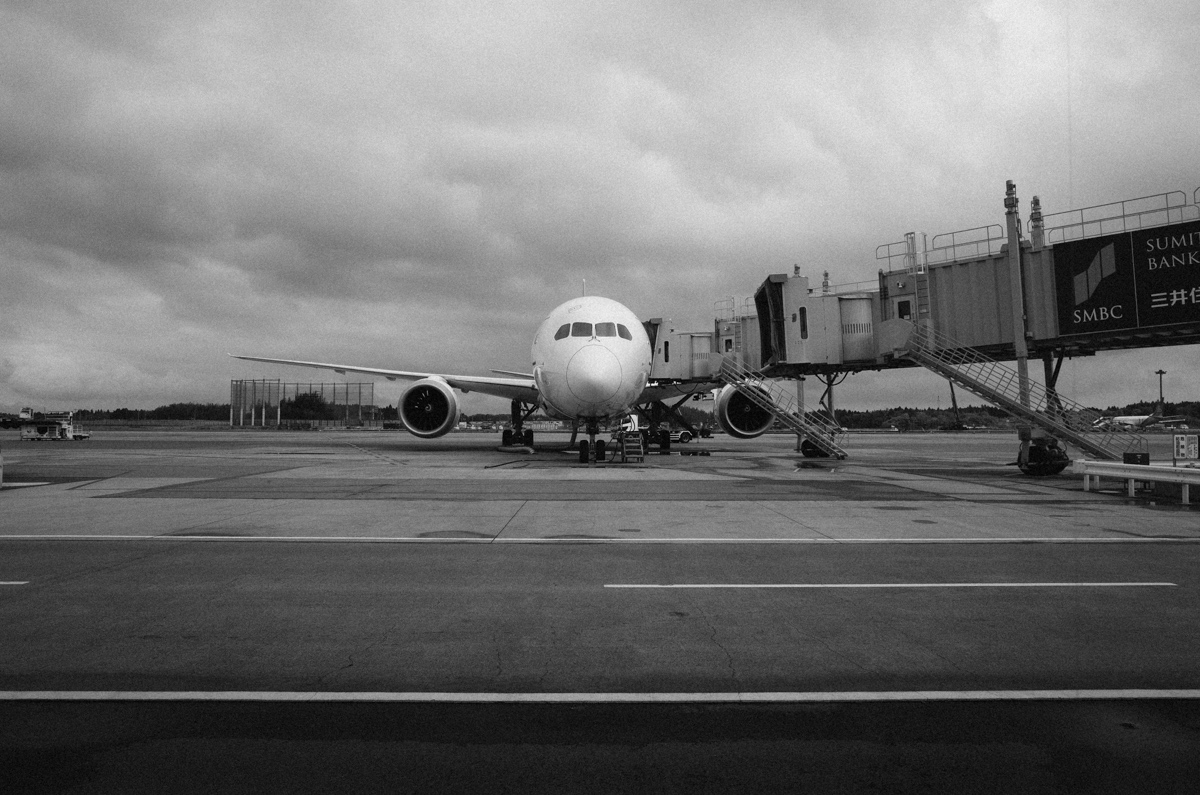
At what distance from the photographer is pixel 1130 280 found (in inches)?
758

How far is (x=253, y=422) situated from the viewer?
84375 mm

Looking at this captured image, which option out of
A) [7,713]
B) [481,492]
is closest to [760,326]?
[481,492]

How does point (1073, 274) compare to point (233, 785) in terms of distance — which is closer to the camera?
point (233, 785)

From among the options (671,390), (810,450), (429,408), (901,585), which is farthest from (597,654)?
(671,390)

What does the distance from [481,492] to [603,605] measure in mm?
9244

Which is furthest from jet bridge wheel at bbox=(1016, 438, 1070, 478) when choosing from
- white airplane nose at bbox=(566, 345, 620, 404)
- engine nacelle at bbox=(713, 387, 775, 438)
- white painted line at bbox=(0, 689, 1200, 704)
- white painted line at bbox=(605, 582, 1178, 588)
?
white painted line at bbox=(0, 689, 1200, 704)

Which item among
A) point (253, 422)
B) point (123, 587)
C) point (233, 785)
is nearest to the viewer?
point (233, 785)

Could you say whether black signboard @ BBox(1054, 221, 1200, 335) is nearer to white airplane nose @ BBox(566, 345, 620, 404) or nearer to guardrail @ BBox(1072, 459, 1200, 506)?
guardrail @ BBox(1072, 459, 1200, 506)

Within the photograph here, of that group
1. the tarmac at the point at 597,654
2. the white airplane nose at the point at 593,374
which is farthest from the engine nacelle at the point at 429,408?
the tarmac at the point at 597,654

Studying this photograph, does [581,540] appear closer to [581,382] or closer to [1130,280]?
[581,382]

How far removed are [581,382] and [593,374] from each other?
458 mm

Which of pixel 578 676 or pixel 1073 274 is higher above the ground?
pixel 1073 274

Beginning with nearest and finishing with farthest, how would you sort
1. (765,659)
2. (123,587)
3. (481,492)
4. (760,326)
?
(765,659)
(123,587)
(481,492)
(760,326)

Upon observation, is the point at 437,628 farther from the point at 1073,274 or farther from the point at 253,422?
the point at 253,422
